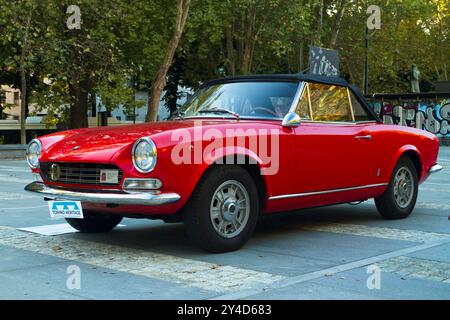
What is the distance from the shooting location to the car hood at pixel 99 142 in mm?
5613

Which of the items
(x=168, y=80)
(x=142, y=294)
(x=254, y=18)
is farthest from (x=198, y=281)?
(x=168, y=80)

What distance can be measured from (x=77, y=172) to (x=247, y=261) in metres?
1.72

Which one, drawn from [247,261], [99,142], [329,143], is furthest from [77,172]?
[329,143]

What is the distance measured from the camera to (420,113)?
33.8 m

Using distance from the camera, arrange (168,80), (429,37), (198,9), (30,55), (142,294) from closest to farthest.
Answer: (142,294) → (30,55) → (198,9) → (168,80) → (429,37)

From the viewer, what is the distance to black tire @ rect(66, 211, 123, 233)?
689 cm

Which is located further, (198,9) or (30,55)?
(198,9)

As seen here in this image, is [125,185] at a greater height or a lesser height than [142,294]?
greater

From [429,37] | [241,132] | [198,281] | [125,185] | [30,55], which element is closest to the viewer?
[198,281]

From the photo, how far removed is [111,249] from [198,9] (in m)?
26.6

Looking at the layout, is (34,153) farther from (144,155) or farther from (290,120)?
(290,120)

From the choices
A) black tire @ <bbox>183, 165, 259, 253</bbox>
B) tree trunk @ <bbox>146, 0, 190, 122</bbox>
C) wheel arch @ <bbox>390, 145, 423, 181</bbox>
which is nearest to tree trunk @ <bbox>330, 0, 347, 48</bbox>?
tree trunk @ <bbox>146, 0, 190, 122</bbox>

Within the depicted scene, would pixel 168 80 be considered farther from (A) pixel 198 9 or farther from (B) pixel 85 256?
(B) pixel 85 256

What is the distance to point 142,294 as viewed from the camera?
176 inches
